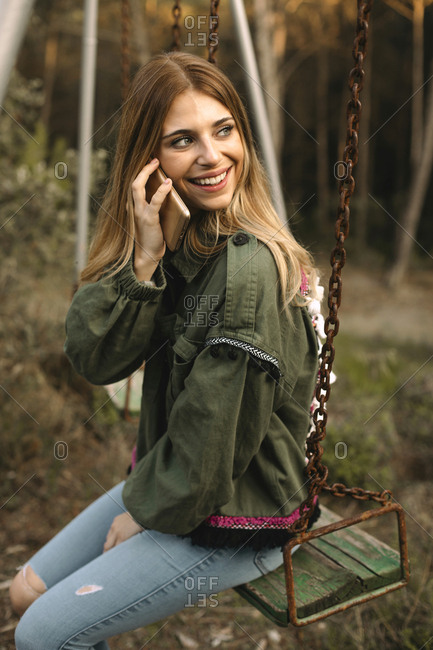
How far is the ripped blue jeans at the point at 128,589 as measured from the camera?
1388 mm

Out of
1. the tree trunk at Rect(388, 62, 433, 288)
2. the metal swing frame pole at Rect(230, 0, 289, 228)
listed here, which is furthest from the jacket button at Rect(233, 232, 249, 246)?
the tree trunk at Rect(388, 62, 433, 288)

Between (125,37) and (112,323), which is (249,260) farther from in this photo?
(125,37)

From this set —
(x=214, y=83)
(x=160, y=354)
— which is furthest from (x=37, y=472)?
(x=214, y=83)

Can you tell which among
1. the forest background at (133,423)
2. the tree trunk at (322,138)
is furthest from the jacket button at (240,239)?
the tree trunk at (322,138)

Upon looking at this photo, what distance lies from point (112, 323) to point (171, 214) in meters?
0.29

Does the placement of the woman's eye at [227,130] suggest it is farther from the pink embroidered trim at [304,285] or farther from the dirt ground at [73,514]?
the dirt ground at [73,514]

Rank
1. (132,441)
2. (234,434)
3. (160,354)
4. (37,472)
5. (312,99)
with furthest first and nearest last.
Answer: (312,99) < (132,441) < (37,472) < (160,354) < (234,434)

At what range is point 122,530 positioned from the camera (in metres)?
1.53

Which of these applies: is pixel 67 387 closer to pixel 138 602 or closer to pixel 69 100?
pixel 138 602

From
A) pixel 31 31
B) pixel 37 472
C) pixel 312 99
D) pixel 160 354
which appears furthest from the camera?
pixel 312 99

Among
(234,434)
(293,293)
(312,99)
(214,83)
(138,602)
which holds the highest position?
(312,99)

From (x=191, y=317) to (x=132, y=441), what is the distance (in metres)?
2.26

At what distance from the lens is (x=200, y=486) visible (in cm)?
128

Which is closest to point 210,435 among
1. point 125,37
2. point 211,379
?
point 211,379
